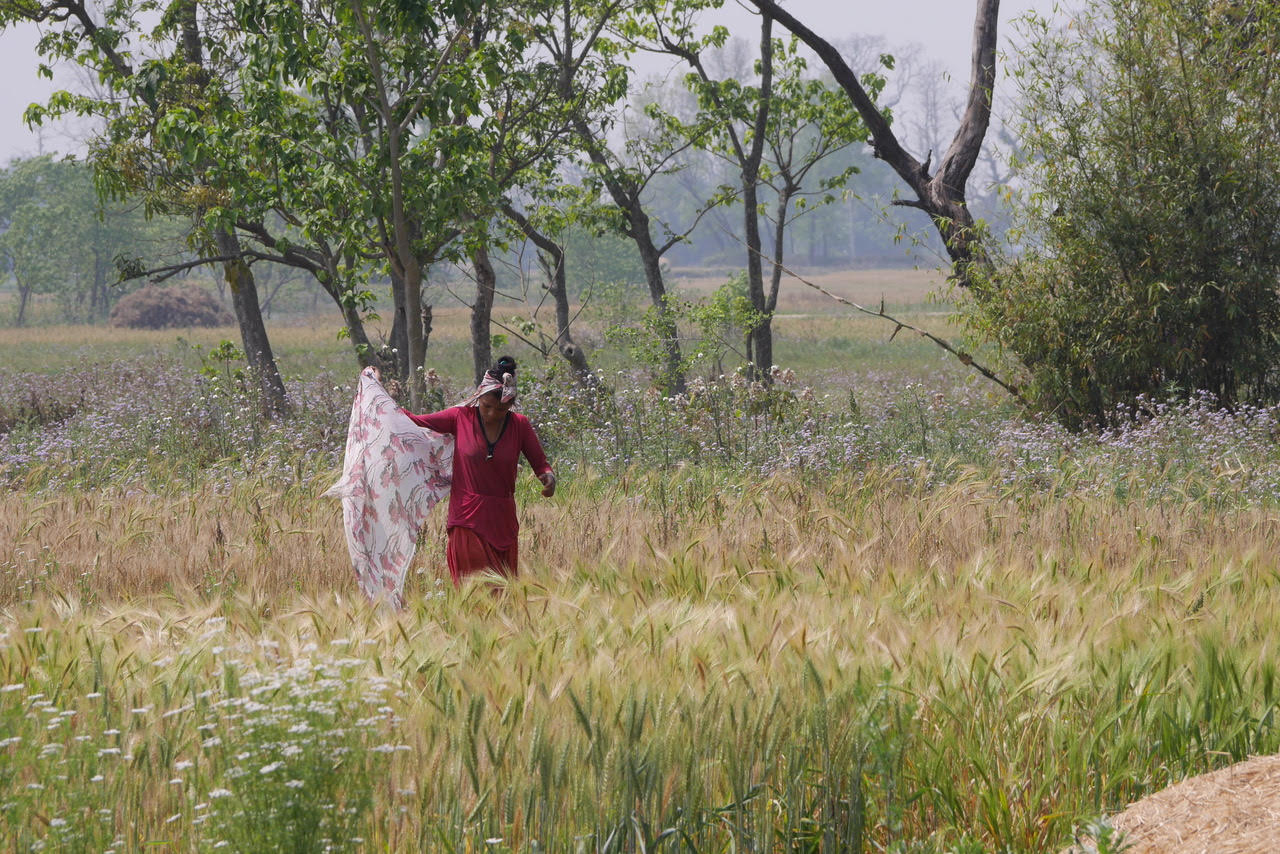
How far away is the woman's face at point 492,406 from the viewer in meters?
6.23

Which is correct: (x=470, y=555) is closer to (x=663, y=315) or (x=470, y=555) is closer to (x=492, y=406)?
(x=492, y=406)

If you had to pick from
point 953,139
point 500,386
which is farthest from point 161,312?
point 500,386

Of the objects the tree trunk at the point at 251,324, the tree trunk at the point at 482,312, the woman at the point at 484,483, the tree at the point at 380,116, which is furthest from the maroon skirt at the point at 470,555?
the tree trunk at the point at 251,324

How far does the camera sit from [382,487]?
6.41 meters

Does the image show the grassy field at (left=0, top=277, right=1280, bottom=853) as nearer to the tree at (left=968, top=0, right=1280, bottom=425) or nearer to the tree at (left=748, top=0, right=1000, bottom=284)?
the tree at (left=968, top=0, right=1280, bottom=425)

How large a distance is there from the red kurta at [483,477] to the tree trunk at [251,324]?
8309mm

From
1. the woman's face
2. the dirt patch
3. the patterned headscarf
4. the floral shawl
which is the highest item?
the patterned headscarf

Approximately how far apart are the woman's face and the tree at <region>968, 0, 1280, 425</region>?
29.7ft

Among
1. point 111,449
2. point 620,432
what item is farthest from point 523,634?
point 111,449

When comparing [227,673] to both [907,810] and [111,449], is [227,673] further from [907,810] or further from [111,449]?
[111,449]

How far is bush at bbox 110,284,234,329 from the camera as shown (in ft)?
174

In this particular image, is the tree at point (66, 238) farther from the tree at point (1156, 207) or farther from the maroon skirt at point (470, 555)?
the maroon skirt at point (470, 555)

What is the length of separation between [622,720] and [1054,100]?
1213 centimetres

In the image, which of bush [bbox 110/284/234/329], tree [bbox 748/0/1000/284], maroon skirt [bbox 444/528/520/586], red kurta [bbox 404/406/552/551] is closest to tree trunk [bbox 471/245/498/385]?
tree [bbox 748/0/1000/284]
